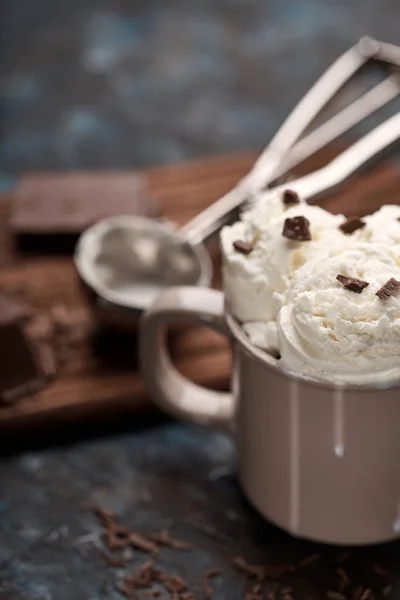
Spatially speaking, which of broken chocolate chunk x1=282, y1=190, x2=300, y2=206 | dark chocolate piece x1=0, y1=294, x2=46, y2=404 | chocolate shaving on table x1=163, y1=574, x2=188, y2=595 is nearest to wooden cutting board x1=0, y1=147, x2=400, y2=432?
dark chocolate piece x1=0, y1=294, x2=46, y2=404

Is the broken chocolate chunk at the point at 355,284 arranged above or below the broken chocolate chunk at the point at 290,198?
below

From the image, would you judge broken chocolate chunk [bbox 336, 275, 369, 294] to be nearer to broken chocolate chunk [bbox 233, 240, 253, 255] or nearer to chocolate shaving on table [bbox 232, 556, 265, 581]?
broken chocolate chunk [bbox 233, 240, 253, 255]

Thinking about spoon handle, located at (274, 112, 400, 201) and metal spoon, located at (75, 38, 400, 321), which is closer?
spoon handle, located at (274, 112, 400, 201)

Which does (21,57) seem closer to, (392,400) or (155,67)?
(155,67)

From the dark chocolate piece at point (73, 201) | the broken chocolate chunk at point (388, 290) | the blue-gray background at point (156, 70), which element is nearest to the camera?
the broken chocolate chunk at point (388, 290)

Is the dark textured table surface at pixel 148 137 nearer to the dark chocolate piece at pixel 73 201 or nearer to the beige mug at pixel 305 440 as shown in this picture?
the beige mug at pixel 305 440

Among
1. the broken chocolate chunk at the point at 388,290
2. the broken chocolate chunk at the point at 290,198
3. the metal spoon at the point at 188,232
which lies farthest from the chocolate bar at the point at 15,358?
the broken chocolate chunk at the point at 388,290
